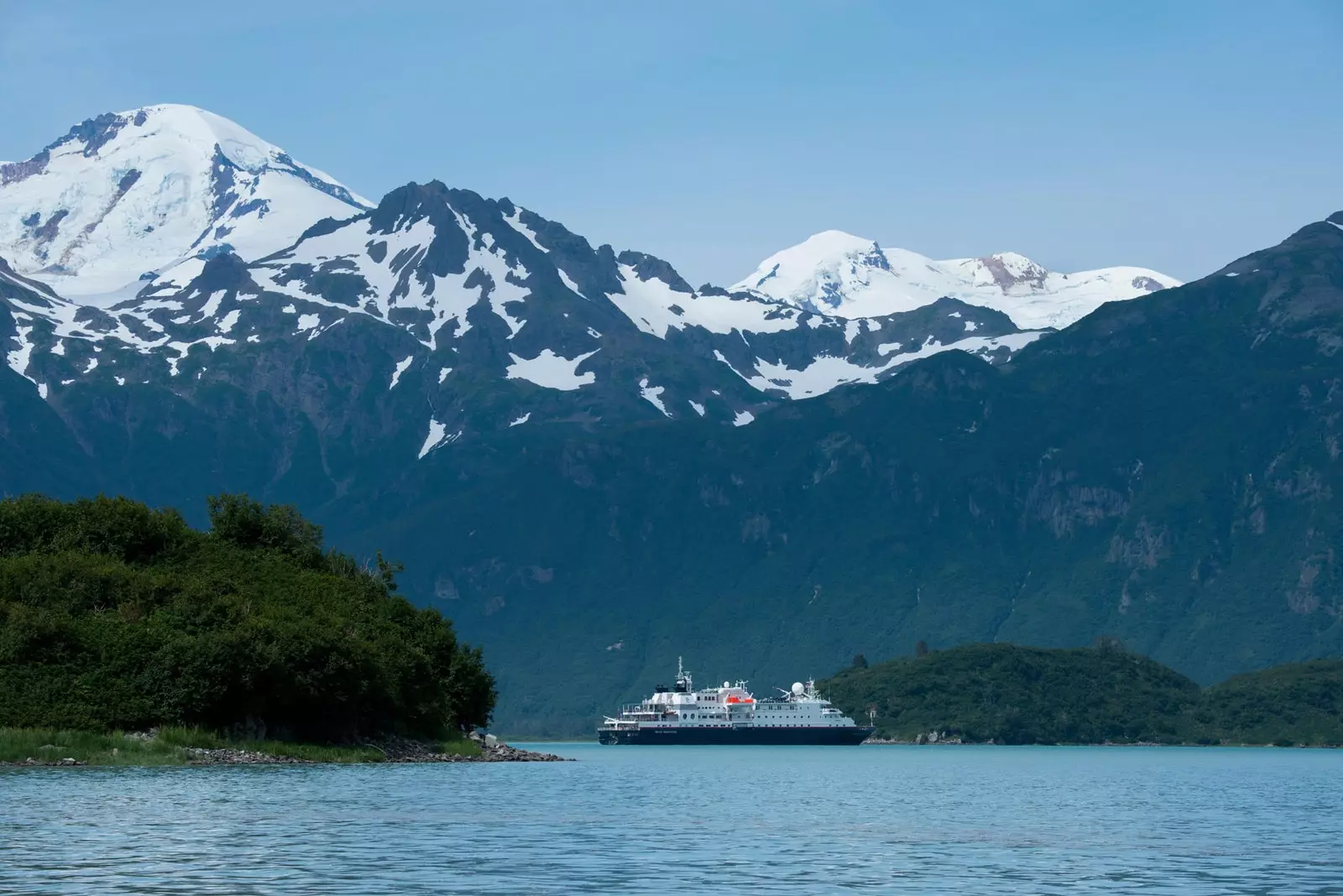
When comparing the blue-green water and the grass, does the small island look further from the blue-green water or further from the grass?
the blue-green water

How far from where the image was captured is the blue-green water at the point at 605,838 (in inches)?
2645

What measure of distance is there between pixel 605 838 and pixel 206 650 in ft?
202

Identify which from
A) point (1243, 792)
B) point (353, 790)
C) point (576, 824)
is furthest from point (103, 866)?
point (1243, 792)

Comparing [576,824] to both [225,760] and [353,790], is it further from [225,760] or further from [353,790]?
[225,760]

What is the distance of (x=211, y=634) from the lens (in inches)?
5605

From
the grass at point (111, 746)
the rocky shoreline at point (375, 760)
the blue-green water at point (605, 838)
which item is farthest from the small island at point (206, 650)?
the blue-green water at point (605, 838)

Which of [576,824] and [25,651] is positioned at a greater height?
[25,651]

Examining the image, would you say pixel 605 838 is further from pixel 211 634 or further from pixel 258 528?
pixel 258 528

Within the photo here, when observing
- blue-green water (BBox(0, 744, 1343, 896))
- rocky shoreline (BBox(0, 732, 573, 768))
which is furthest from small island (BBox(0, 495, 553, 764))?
blue-green water (BBox(0, 744, 1343, 896))

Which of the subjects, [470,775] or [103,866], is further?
[470,775]

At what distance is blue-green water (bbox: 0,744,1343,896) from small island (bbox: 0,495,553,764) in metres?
9.46

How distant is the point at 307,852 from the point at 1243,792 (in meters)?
90.1

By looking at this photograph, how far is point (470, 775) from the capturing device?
460 ft

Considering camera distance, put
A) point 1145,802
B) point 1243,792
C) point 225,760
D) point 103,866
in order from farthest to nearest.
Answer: point 1243,792 → point 225,760 → point 1145,802 → point 103,866
